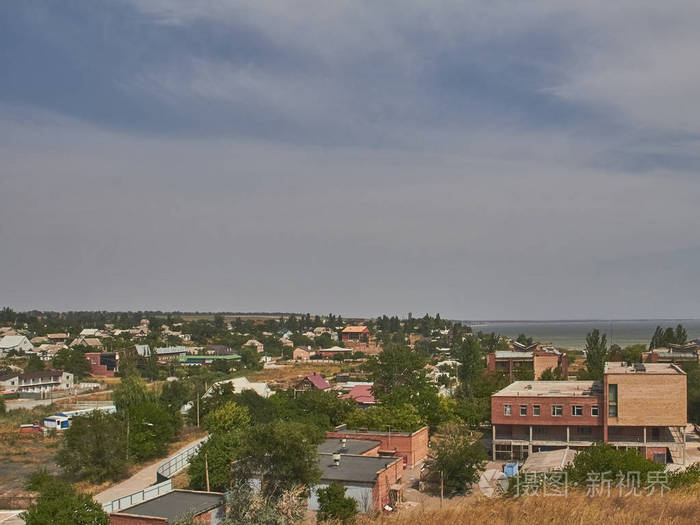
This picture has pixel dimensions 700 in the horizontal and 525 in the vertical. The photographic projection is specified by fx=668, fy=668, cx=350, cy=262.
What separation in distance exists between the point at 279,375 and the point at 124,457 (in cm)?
5835

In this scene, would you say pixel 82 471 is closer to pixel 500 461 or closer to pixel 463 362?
pixel 500 461

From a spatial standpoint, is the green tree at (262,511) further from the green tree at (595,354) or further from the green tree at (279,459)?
the green tree at (595,354)

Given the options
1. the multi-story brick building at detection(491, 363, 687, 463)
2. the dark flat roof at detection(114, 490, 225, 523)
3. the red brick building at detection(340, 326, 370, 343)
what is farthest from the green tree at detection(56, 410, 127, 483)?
the red brick building at detection(340, 326, 370, 343)

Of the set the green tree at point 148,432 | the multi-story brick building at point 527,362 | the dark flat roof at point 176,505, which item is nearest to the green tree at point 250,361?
the multi-story brick building at point 527,362

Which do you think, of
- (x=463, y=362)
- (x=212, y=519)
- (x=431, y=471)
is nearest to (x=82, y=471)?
(x=212, y=519)

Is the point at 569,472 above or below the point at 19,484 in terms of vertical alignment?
above

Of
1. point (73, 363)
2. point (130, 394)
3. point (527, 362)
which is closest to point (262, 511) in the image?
point (130, 394)

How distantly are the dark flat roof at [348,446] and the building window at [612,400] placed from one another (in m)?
13.2

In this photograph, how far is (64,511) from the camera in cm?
2320

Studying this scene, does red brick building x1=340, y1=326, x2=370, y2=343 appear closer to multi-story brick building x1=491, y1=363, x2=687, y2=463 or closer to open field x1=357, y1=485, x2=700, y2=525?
multi-story brick building x1=491, y1=363, x2=687, y2=463

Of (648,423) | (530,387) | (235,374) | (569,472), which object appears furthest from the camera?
(235,374)

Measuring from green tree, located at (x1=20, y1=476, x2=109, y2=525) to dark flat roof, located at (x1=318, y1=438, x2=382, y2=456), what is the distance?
12.4 m

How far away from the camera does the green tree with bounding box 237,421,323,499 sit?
25453 mm

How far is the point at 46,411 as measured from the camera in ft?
216
